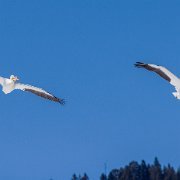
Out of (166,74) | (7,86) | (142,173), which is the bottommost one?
(166,74)

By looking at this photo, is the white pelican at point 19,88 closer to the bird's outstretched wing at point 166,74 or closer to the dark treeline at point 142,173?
the bird's outstretched wing at point 166,74

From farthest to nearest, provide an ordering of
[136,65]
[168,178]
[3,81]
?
1. [168,178]
2. [3,81]
3. [136,65]

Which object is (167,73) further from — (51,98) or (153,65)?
(51,98)

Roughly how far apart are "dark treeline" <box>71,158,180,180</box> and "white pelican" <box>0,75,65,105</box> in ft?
321

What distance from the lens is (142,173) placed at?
147625 mm

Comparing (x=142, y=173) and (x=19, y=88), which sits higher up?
(x=142, y=173)

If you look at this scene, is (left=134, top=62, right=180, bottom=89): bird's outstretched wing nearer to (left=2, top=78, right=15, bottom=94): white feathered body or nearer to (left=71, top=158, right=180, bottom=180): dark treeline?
(left=2, top=78, right=15, bottom=94): white feathered body

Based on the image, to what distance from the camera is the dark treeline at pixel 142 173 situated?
476 ft

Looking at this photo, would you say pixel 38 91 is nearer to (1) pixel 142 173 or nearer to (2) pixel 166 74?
(2) pixel 166 74

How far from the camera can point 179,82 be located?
1690 inches

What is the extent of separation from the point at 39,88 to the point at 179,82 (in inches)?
374

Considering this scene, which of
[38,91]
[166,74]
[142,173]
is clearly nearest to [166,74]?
[166,74]

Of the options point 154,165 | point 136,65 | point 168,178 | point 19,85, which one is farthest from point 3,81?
point 154,165

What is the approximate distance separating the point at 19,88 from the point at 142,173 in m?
103
